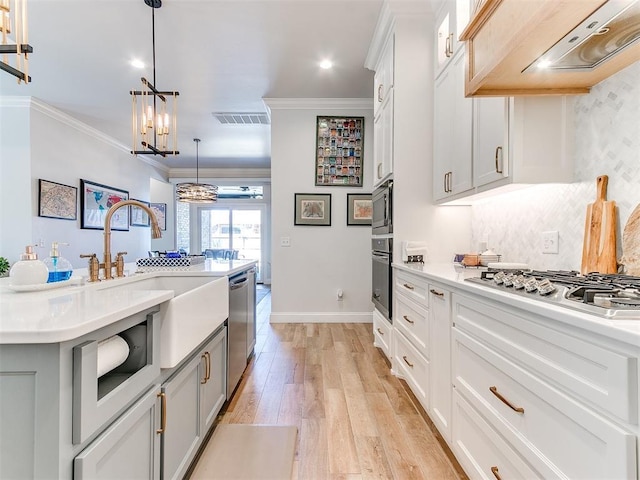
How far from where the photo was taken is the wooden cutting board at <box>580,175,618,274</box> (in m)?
1.40

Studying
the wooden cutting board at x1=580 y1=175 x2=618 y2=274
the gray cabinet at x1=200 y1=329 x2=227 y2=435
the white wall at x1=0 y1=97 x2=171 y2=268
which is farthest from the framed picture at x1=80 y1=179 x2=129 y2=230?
the wooden cutting board at x1=580 y1=175 x2=618 y2=274

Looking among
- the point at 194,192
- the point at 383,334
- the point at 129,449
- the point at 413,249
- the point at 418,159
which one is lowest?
the point at 383,334

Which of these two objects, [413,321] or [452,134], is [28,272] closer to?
[413,321]

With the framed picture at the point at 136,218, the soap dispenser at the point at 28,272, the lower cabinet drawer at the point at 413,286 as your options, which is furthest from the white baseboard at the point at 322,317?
the framed picture at the point at 136,218

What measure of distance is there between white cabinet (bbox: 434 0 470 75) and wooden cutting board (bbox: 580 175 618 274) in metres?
1.22

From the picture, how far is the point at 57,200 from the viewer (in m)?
4.66

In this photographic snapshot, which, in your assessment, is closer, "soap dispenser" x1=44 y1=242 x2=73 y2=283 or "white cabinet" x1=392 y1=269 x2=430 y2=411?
"soap dispenser" x1=44 y1=242 x2=73 y2=283

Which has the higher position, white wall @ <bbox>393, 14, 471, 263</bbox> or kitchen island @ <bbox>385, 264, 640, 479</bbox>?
white wall @ <bbox>393, 14, 471, 263</bbox>

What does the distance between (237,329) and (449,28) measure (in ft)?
Answer: 8.22

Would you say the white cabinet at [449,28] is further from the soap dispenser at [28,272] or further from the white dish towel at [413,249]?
the soap dispenser at [28,272]

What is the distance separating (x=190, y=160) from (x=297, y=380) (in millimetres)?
6340

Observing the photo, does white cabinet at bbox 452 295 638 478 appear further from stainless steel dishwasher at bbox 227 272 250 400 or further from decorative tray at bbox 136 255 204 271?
decorative tray at bbox 136 255 204 271

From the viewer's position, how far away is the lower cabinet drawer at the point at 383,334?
2689 mm

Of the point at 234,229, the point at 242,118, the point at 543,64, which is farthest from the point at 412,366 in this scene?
the point at 234,229
